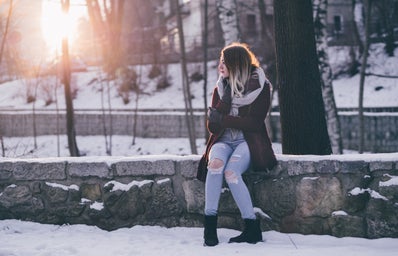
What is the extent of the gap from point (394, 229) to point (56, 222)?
3.19m

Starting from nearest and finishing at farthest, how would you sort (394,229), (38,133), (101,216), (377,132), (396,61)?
(394,229) < (101,216) < (377,132) < (38,133) < (396,61)

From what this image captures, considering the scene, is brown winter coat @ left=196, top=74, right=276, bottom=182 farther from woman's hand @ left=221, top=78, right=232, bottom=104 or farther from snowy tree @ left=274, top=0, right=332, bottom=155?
snowy tree @ left=274, top=0, right=332, bottom=155

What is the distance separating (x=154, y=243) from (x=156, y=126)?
14687 millimetres

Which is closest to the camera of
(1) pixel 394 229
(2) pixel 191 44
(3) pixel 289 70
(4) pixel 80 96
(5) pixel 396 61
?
(1) pixel 394 229

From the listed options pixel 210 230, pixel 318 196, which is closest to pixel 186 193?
pixel 210 230

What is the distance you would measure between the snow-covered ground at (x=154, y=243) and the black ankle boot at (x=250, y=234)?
56 mm

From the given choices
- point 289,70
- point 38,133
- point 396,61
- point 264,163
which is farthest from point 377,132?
point 38,133

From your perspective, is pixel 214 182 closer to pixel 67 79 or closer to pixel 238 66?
pixel 238 66

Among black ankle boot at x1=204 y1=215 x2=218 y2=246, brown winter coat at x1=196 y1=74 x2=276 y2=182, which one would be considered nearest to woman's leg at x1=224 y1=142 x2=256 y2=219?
brown winter coat at x1=196 y1=74 x2=276 y2=182

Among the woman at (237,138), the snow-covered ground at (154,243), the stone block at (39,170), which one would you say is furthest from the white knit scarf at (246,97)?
the stone block at (39,170)

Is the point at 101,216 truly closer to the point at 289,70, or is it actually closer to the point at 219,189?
the point at 219,189

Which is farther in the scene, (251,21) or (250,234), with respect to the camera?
(251,21)

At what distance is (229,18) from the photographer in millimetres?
9922

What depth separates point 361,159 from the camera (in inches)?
161
